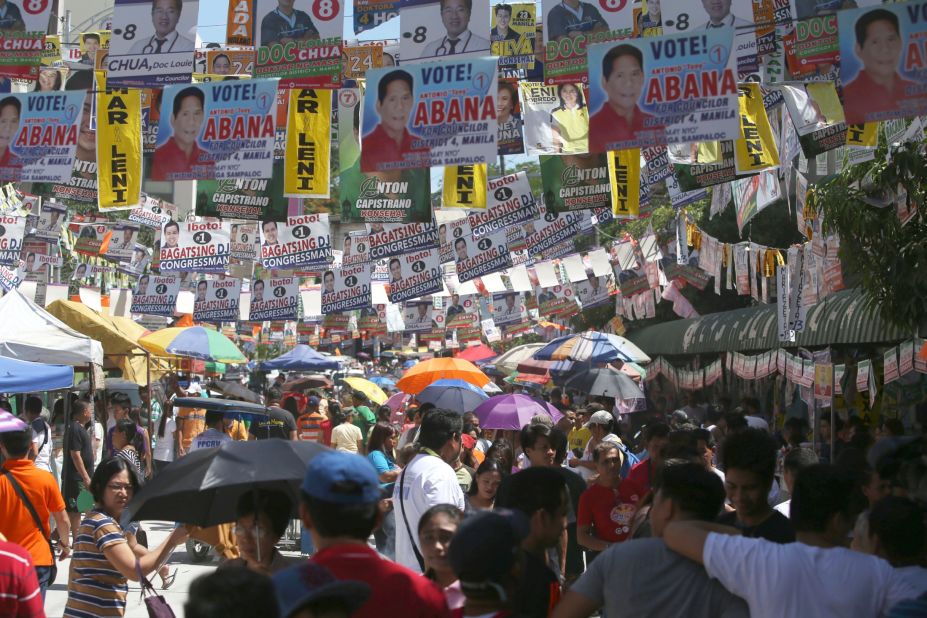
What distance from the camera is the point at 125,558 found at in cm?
559

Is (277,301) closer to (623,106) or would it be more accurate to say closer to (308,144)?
(308,144)

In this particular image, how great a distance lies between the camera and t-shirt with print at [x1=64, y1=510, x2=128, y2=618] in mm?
5738

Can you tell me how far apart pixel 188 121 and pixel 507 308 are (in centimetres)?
1961

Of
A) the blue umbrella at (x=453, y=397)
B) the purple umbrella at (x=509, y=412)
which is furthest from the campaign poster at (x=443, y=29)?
the blue umbrella at (x=453, y=397)

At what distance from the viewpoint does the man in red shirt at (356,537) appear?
3.47 meters

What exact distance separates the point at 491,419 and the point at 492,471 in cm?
627

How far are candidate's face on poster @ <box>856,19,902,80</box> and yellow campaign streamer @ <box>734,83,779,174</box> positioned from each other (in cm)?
311

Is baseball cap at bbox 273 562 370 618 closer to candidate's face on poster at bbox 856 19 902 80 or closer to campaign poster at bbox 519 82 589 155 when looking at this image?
candidate's face on poster at bbox 856 19 902 80

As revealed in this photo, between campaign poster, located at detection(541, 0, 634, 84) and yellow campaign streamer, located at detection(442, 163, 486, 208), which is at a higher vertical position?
campaign poster, located at detection(541, 0, 634, 84)

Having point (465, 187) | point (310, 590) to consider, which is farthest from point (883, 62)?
point (310, 590)

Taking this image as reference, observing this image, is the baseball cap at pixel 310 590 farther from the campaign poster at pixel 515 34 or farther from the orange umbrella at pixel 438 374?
the orange umbrella at pixel 438 374

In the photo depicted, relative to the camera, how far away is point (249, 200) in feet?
44.0

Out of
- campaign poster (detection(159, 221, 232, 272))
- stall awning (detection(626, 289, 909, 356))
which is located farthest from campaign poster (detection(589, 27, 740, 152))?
campaign poster (detection(159, 221, 232, 272))

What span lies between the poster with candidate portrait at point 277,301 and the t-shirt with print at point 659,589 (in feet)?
69.6
